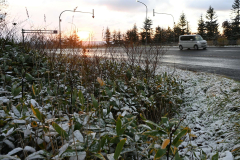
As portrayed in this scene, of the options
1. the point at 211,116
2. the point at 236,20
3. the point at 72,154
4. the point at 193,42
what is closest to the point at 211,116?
the point at 211,116

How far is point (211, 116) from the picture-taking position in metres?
3.71

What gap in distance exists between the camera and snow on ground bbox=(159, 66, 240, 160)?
9.08 feet

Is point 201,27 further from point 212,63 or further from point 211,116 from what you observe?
point 211,116

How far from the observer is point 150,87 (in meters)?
4.56

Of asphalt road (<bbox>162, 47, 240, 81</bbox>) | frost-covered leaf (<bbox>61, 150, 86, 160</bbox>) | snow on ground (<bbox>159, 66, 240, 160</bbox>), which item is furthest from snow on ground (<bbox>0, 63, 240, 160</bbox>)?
asphalt road (<bbox>162, 47, 240, 81</bbox>)

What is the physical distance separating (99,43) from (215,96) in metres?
4.37

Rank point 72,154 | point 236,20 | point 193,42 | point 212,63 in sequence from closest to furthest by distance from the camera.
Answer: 1. point 72,154
2. point 212,63
3. point 193,42
4. point 236,20

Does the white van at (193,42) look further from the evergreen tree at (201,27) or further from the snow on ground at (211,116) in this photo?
the evergreen tree at (201,27)

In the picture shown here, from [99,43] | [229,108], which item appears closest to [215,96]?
[229,108]

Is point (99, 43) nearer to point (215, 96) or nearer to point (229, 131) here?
point (215, 96)

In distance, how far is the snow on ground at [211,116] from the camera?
2.77 meters

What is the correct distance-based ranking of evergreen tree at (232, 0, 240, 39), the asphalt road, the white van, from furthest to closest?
1. evergreen tree at (232, 0, 240, 39)
2. the white van
3. the asphalt road

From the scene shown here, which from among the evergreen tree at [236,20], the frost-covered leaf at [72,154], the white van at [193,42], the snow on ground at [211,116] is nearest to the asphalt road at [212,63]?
the snow on ground at [211,116]

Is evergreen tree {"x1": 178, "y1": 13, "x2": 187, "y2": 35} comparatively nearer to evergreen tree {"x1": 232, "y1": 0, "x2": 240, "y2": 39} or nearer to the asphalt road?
evergreen tree {"x1": 232, "y1": 0, "x2": 240, "y2": 39}
